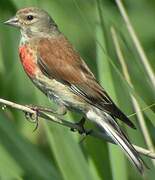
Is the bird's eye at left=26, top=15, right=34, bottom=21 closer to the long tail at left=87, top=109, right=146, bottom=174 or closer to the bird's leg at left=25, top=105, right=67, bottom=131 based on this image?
the bird's leg at left=25, top=105, right=67, bottom=131

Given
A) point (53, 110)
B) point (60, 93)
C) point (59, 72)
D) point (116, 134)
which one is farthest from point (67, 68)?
point (116, 134)

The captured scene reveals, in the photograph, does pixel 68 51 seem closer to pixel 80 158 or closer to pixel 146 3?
pixel 80 158

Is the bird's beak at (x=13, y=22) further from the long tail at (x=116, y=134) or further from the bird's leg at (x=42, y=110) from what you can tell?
the long tail at (x=116, y=134)

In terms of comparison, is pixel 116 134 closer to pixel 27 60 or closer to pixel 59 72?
pixel 59 72

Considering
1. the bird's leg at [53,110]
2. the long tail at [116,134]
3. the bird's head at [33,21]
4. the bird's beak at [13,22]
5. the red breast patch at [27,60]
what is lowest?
the long tail at [116,134]

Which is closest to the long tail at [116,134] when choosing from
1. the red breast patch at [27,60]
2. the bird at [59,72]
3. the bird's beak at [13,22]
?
the bird at [59,72]

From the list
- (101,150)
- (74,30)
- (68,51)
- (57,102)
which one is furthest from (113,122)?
(74,30)

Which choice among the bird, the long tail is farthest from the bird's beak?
the long tail
